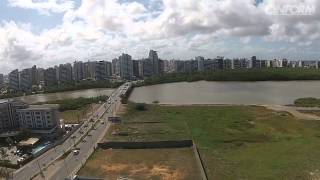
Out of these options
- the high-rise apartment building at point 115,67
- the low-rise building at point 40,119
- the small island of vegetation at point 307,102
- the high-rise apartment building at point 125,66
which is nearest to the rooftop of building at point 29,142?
the low-rise building at point 40,119

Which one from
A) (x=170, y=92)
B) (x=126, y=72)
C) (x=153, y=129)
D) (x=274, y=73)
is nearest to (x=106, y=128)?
(x=153, y=129)

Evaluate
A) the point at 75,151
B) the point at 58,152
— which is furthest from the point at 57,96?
the point at 75,151

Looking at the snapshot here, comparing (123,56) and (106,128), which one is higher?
(123,56)

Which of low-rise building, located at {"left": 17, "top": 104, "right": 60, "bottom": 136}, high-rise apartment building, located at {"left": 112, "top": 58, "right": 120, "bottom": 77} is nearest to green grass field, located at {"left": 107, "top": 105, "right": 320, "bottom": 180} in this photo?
low-rise building, located at {"left": 17, "top": 104, "right": 60, "bottom": 136}

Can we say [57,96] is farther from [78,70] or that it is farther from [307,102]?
[307,102]

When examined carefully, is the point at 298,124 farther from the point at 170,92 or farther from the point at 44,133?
the point at 170,92

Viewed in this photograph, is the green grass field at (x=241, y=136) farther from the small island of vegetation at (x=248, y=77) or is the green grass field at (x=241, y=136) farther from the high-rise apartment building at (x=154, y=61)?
the high-rise apartment building at (x=154, y=61)

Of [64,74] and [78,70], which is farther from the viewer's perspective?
[78,70]

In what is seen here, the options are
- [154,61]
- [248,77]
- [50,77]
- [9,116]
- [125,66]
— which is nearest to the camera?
[9,116]

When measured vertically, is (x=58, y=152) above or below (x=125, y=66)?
below
